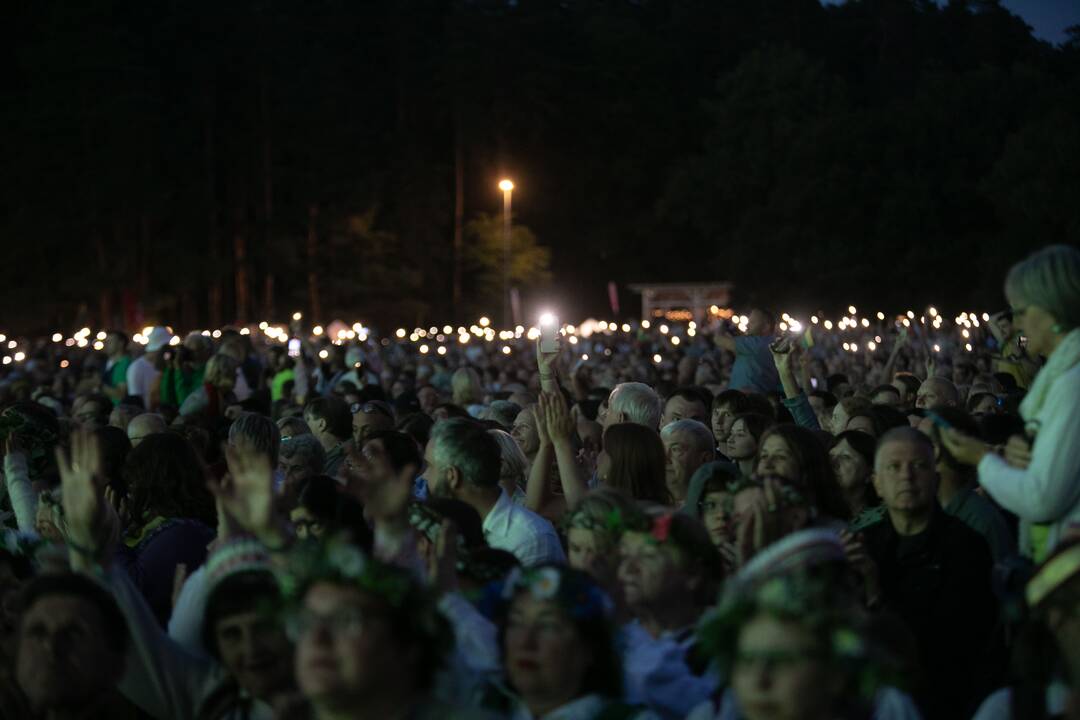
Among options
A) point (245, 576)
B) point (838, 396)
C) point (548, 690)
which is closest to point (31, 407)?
point (245, 576)

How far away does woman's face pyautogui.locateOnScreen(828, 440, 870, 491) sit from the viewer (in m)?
7.01

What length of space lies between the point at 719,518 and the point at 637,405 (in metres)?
3.21

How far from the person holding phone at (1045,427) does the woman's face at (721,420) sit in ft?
14.8

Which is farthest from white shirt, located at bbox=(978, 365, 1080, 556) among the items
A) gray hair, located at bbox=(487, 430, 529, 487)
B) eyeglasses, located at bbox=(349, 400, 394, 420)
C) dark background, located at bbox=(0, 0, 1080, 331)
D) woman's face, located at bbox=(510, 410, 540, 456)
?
dark background, located at bbox=(0, 0, 1080, 331)

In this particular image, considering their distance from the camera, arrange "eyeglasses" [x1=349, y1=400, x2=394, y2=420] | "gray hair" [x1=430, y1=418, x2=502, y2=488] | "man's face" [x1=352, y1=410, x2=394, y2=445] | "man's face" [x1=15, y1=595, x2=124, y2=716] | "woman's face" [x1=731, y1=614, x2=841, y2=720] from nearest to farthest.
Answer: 1. "woman's face" [x1=731, y1=614, x2=841, y2=720]
2. "man's face" [x1=15, y1=595, x2=124, y2=716]
3. "gray hair" [x1=430, y1=418, x2=502, y2=488]
4. "man's face" [x1=352, y1=410, x2=394, y2=445]
5. "eyeglasses" [x1=349, y1=400, x2=394, y2=420]

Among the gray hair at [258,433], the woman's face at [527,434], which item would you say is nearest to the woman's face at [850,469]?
the woman's face at [527,434]

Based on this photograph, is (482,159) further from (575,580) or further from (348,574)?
(348,574)

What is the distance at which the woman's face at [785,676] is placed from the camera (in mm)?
3418

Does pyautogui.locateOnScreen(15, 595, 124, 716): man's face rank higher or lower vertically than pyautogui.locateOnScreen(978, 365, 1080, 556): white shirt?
lower

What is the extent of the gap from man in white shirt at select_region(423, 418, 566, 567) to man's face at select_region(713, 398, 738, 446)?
2.67 metres

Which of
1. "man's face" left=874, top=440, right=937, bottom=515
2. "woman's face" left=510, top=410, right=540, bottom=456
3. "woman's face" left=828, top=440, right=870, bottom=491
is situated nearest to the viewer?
"man's face" left=874, top=440, right=937, bottom=515

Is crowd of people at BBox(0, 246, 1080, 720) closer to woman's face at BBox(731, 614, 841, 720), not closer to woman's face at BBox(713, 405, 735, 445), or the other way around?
woman's face at BBox(731, 614, 841, 720)

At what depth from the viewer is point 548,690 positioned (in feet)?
13.0

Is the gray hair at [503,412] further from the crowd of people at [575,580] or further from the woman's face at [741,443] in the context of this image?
the crowd of people at [575,580]
